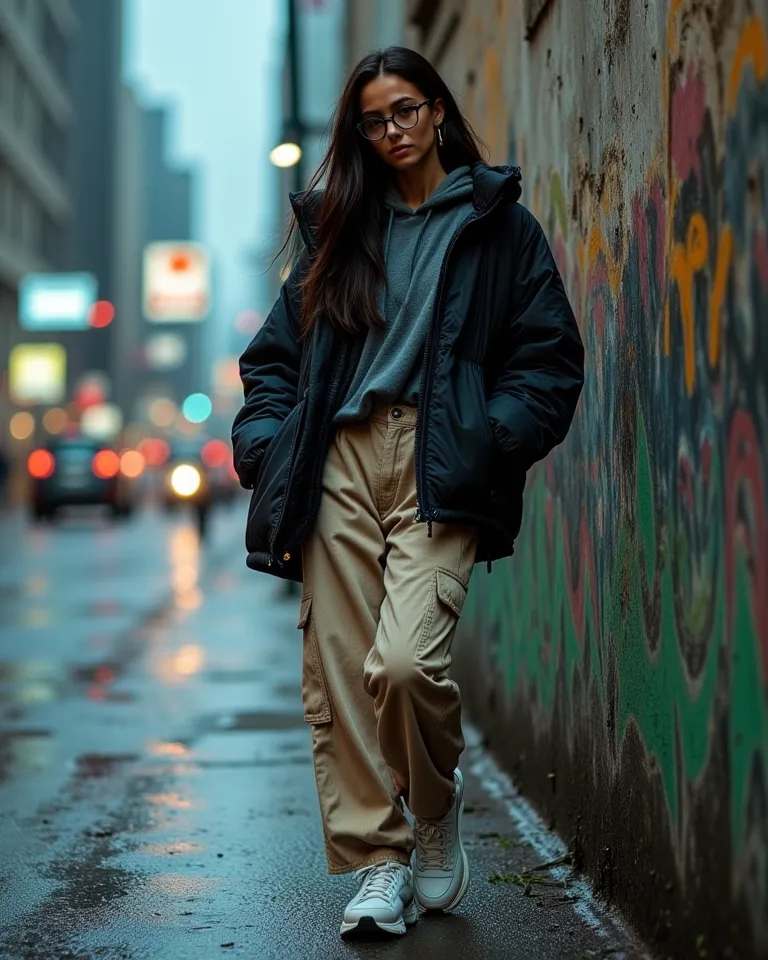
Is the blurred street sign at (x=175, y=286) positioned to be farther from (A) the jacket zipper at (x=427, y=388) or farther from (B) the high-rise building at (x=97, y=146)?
(A) the jacket zipper at (x=427, y=388)

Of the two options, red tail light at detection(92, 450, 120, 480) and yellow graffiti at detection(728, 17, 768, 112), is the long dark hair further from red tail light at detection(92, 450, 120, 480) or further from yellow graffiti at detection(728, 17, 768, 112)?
red tail light at detection(92, 450, 120, 480)

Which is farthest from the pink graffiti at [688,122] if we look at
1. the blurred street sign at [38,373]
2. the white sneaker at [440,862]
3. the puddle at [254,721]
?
the blurred street sign at [38,373]

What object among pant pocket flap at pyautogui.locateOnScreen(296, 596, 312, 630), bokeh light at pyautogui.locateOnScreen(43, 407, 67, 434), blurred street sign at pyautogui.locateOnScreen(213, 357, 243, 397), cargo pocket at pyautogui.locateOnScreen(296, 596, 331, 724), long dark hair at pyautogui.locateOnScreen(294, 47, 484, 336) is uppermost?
long dark hair at pyautogui.locateOnScreen(294, 47, 484, 336)

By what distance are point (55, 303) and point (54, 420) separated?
17.3 ft

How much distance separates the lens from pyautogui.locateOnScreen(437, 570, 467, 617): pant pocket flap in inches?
149

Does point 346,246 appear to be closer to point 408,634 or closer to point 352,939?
point 408,634

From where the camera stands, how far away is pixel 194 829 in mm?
5328

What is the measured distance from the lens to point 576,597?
4.81 metres

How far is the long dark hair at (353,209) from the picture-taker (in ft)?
13.0

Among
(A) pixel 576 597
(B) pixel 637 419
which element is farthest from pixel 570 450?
(B) pixel 637 419

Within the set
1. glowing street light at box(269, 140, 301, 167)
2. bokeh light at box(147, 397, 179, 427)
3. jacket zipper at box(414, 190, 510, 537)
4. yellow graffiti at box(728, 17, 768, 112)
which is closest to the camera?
yellow graffiti at box(728, 17, 768, 112)

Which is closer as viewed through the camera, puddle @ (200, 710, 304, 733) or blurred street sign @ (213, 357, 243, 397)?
puddle @ (200, 710, 304, 733)

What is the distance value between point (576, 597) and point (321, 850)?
108 cm

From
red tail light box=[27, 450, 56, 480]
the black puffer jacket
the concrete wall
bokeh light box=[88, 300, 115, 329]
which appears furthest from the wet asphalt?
bokeh light box=[88, 300, 115, 329]
